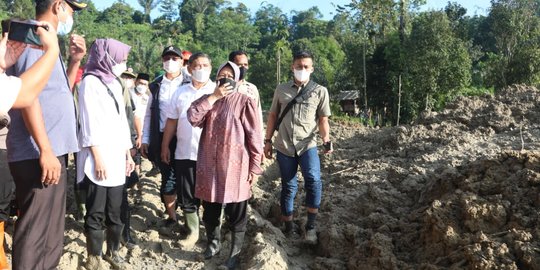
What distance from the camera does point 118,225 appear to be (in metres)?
3.47

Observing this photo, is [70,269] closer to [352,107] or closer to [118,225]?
[118,225]

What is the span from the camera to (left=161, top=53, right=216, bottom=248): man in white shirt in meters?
4.04

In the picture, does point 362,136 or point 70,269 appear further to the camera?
point 362,136

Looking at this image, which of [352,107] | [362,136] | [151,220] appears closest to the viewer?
[151,220]

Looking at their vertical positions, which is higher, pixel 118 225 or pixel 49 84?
pixel 49 84

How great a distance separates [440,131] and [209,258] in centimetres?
488

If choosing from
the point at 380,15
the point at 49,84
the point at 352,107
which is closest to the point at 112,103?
the point at 49,84

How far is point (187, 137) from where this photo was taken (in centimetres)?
404

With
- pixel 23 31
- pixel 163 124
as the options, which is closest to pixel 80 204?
pixel 163 124

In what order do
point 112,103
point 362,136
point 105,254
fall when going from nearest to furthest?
point 112,103
point 105,254
point 362,136

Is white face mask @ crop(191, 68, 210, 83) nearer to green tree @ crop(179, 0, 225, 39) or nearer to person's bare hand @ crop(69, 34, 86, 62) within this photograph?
person's bare hand @ crop(69, 34, 86, 62)

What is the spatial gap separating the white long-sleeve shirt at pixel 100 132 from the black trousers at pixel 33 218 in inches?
26.5

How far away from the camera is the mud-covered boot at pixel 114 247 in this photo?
348cm

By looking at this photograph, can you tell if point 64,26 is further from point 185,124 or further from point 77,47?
point 185,124
